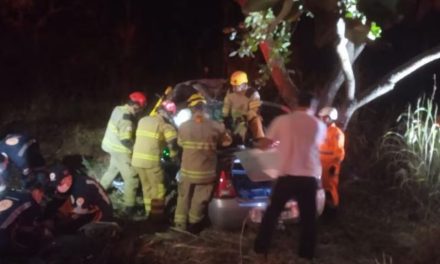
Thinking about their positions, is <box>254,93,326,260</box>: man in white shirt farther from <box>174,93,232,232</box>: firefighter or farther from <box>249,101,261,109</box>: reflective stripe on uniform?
<box>249,101,261,109</box>: reflective stripe on uniform

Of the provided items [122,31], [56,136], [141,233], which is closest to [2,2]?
[122,31]

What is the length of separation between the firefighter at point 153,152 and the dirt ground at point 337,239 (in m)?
0.33

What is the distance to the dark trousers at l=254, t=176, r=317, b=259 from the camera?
6.52 meters

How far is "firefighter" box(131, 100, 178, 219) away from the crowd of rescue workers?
0.04ft

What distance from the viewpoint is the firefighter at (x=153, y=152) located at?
27.4 feet

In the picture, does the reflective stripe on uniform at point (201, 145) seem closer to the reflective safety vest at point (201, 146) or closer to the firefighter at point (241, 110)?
the reflective safety vest at point (201, 146)

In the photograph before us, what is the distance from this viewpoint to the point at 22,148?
8.61 m

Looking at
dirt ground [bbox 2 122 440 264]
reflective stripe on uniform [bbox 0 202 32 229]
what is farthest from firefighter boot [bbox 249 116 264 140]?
reflective stripe on uniform [bbox 0 202 32 229]

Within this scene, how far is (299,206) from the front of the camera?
6.61 m

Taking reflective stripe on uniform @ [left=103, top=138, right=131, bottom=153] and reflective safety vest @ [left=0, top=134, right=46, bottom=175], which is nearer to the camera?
reflective safety vest @ [left=0, top=134, right=46, bottom=175]

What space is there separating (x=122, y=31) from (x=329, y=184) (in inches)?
624

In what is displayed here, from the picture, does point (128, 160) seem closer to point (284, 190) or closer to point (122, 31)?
point (284, 190)

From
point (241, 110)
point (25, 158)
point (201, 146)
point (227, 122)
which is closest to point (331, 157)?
point (201, 146)

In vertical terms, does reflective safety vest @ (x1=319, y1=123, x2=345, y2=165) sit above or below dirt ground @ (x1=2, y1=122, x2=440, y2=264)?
above
